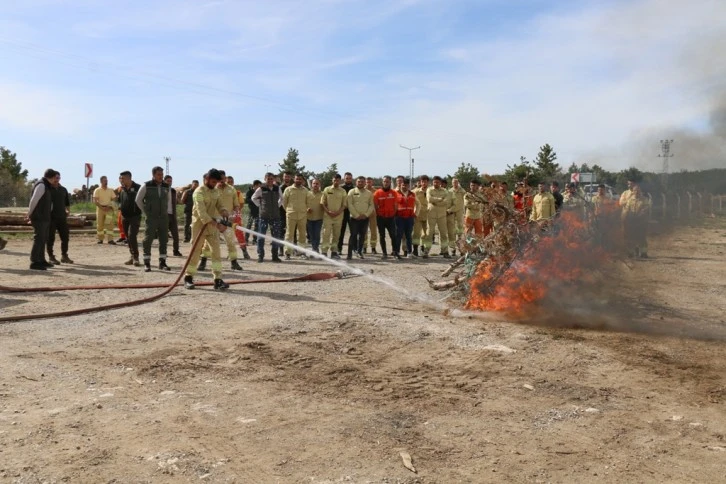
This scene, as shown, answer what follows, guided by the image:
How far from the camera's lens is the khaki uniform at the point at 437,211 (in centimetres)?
1617

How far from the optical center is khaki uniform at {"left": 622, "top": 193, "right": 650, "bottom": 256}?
939cm

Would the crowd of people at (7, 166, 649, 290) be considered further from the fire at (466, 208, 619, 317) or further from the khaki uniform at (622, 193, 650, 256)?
the fire at (466, 208, 619, 317)

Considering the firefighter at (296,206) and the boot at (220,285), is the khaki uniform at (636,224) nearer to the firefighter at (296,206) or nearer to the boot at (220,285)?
the boot at (220,285)

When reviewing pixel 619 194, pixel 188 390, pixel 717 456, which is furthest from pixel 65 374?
pixel 619 194

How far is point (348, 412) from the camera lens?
193 inches

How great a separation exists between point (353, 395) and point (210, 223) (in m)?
5.90

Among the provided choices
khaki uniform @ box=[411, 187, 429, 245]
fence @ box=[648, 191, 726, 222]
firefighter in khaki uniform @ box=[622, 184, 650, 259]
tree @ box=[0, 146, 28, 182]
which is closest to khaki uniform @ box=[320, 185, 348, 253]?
khaki uniform @ box=[411, 187, 429, 245]

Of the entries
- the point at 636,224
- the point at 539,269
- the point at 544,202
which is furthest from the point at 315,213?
the point at 636,224

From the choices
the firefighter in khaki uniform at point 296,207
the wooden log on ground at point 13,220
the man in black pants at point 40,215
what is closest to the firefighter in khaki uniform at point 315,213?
the firefighter in khaki uniform at point 296,207

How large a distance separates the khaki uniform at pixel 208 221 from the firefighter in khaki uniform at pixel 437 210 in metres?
6.71

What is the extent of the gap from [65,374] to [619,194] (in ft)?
26.6

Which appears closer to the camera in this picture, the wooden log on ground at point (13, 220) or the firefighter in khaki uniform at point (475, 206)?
the firefighter in khaki uniform at point (475, 206)

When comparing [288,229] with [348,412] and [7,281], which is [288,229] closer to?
[7,281]

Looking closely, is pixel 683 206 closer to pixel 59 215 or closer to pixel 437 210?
pixel 437 210
